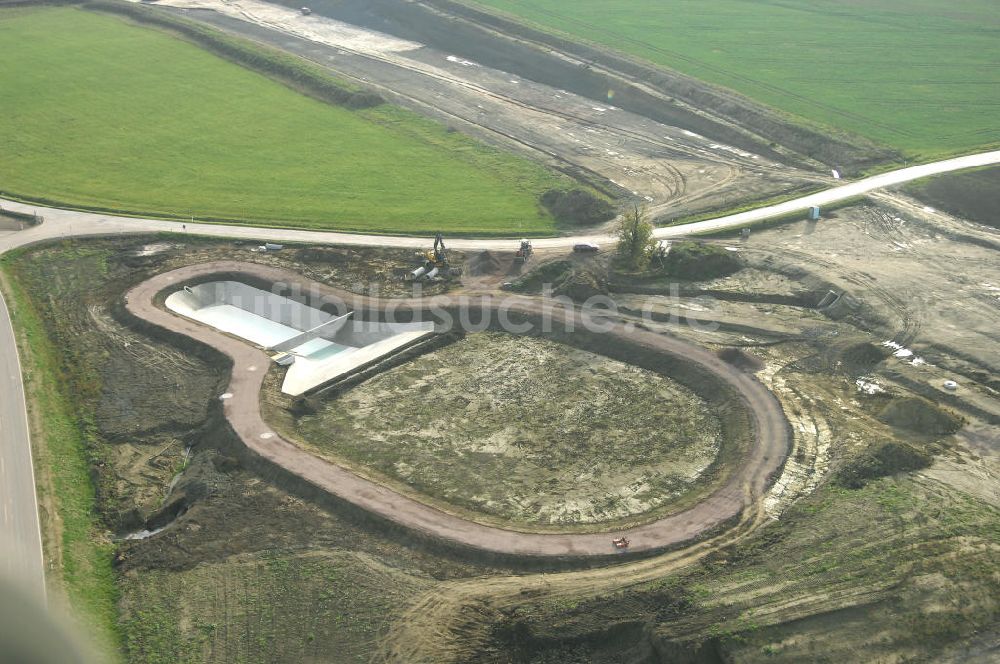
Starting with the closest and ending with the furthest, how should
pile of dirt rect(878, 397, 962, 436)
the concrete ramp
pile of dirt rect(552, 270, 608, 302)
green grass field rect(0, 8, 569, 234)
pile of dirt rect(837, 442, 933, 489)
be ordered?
1. pile of dirt rect(837, 442, 933, 489)
2. pile of dirt rect(878, 397, 962, 436)
3. the concrete ramp
4. pile of dirt rect(552, 270, 608, 302)
5. green grass field rect(0, 8, 569, 234)

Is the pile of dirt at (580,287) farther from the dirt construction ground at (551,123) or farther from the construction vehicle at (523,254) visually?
the dirt construction ground at (551,123)

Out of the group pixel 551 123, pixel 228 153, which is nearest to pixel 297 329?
pixel 228 153

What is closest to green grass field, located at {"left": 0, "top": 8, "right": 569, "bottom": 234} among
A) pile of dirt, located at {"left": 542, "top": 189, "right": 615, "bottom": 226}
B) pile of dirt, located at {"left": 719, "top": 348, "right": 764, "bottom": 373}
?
pile of dirt, located at {"left": 542, "top": 189, "right": 615, "bottom": 226}

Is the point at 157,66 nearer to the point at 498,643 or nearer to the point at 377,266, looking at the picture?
the point at 377,266

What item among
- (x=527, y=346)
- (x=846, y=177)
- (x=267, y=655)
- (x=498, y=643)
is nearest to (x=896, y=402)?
(x=527, y=346)

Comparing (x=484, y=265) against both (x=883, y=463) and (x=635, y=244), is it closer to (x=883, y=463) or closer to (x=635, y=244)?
(x=635, y=244)

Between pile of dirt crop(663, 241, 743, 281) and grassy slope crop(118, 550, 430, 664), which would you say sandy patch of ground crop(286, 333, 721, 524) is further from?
pile of dirt crop(663, 241, 743, 281)

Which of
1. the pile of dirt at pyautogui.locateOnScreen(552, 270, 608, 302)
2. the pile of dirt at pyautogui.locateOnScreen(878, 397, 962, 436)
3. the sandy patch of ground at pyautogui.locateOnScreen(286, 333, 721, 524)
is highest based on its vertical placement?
the pile of dirt at pyautogui.locateOnScreen(878, 397, 962, 436)

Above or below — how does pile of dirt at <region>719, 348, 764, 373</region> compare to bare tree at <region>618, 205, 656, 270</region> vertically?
below
